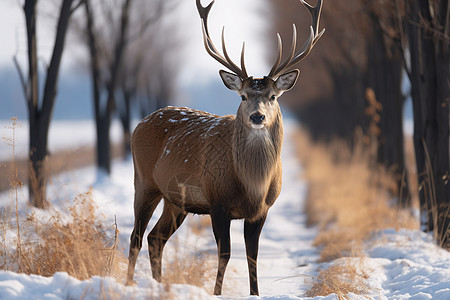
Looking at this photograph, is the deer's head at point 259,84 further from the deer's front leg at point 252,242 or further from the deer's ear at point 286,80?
the deer's front leg at point 252,242

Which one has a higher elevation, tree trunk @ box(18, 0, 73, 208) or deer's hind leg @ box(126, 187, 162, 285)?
tree trunk @ box(18, 0, 73, 208)

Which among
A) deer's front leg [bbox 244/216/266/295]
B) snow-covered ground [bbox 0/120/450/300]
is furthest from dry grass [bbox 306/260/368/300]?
deer's front leg [bbox 244/216/266/295]

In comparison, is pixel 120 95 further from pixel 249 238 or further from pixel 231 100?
pixel 231 100

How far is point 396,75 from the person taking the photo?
1080 cm

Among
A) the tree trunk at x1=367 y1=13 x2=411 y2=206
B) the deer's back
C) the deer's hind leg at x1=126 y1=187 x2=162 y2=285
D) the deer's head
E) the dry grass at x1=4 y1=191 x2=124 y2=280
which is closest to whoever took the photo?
the dry grass at x1=4 y1=191 x2=124 y2=280

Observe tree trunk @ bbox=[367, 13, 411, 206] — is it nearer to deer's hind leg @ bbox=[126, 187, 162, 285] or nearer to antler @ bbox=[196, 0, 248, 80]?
antler @ bbox=[196, 0, 248, 80]

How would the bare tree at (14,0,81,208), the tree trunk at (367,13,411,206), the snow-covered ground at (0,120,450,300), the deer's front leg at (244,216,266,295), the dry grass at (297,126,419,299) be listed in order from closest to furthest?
1. the snow-covered ground at (0,120,450,300)
2. the deer's front leg at (244,216,266,295)
3. the dry grass at (297,126,419,299)
4. the bare tree at (14,0,81,208)
5. the tree trunk at (367,13,411,206)

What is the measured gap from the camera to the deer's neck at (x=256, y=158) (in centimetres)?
501

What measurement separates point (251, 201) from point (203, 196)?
21.5 inches

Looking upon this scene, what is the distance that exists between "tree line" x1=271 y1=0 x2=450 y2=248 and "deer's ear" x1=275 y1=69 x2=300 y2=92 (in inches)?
105

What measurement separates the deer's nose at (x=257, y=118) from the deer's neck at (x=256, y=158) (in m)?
0.30

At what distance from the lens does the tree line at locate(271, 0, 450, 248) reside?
733 centimetres

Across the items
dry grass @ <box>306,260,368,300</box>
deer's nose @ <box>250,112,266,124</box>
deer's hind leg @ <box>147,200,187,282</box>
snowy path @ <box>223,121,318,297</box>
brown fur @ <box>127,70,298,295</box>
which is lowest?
snowy path @ <box>223,121,318,297</box>

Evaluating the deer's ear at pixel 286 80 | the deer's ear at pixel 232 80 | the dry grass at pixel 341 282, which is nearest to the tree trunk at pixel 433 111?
the dry grass at pixel 341 282
